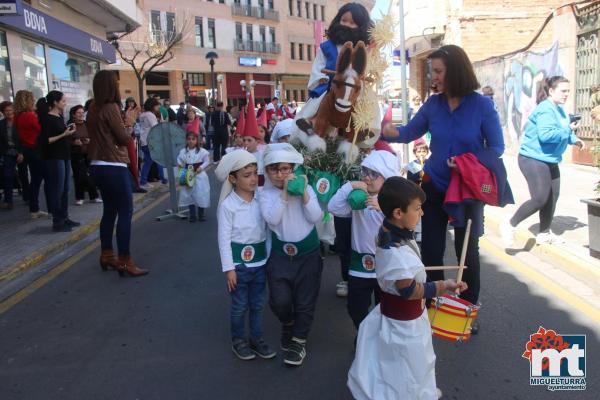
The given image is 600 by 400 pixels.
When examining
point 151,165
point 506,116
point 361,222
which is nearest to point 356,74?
point 361,222

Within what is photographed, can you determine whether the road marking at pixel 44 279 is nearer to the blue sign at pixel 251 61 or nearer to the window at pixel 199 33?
the window at pixel 199 33

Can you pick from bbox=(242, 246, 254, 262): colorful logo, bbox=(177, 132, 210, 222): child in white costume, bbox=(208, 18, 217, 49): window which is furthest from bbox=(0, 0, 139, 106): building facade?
bbox=(208, 18, 217, 49): window

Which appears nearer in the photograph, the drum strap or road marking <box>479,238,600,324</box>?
the drum strap

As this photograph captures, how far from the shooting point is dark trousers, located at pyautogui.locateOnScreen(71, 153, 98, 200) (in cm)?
910

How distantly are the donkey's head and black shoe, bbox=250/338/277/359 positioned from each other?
5.50ft

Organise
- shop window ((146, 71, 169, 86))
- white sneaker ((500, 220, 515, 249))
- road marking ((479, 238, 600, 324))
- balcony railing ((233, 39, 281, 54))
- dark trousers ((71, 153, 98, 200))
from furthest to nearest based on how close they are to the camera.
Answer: balcony railing ((233, 39, 281, 54)) → shop window ((146, 71, 169, 86)) → dark trousers ((71, 153, 98, 200)) → white sneaker ((500, 220, 515, 249)) → road marking ((479, 238, 600, 324))

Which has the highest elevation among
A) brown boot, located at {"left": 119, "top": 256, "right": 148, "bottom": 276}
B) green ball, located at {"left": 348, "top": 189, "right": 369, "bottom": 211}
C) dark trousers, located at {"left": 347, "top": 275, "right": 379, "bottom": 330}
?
green ball, located at {"left": 348, "top": 189, "right": 369, "bottom": 211}

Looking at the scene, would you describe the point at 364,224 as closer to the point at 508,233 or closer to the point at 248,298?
the point at 248,298

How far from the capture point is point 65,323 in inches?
170

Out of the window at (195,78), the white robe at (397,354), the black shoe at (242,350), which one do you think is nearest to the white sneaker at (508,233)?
the black shoe at (242,350)

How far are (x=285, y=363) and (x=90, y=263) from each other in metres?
3.49

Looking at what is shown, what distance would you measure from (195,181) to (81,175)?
2.44 meters

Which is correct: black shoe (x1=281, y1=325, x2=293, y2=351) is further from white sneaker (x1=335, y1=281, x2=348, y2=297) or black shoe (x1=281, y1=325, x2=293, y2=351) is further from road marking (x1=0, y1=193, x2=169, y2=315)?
road marking (x1=0, y1=193, x2=169, y2=315)

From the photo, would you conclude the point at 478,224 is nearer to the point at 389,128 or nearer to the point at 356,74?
the point at 389,128
